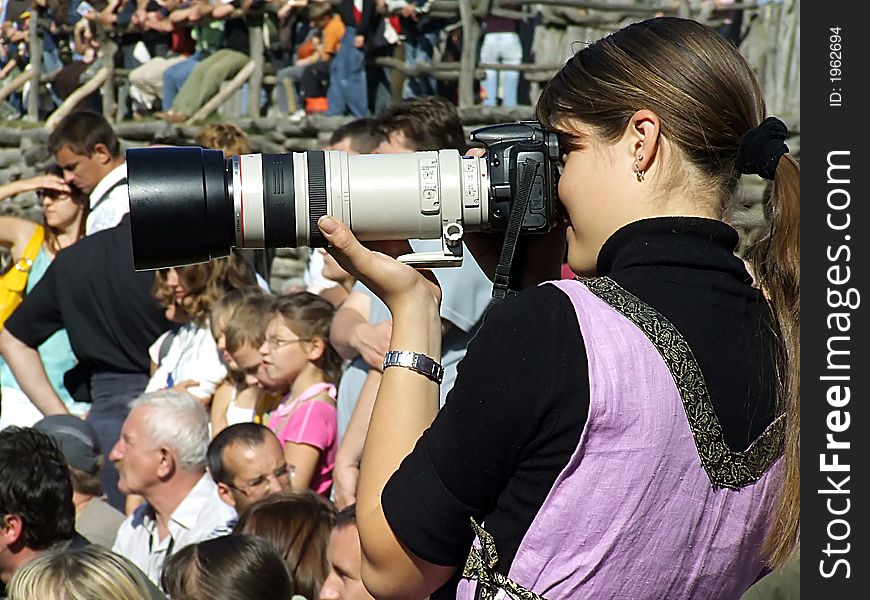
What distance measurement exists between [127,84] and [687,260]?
40.5 ft

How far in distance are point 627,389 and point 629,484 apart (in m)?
0.12

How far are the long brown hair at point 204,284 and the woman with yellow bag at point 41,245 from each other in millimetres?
723

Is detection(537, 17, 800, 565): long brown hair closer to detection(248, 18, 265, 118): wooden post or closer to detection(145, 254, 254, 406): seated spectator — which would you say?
detection(145, 254, 254, 406): seated spectator

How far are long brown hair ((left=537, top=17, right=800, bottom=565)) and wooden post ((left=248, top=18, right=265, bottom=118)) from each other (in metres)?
9.85

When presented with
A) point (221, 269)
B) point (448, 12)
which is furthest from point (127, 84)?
point (221, 269)

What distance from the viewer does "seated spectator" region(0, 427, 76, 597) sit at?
3.36 metres

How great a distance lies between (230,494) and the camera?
388 centimetres

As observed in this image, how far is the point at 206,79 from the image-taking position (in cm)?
1170

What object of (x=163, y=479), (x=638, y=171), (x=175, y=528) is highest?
(x=638, y=171)

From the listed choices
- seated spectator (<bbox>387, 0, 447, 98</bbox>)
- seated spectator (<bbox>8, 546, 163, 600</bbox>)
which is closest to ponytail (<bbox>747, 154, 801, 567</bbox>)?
seated spectator (<bbox>8, 546, 163, 600</bbox>)

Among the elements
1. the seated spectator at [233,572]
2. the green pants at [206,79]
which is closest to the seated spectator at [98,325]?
the seated spectator at [233,572]

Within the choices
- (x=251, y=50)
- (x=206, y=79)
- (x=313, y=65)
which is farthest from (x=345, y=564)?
(x=206, y=79)

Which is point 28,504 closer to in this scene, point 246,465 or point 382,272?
point 246,465
